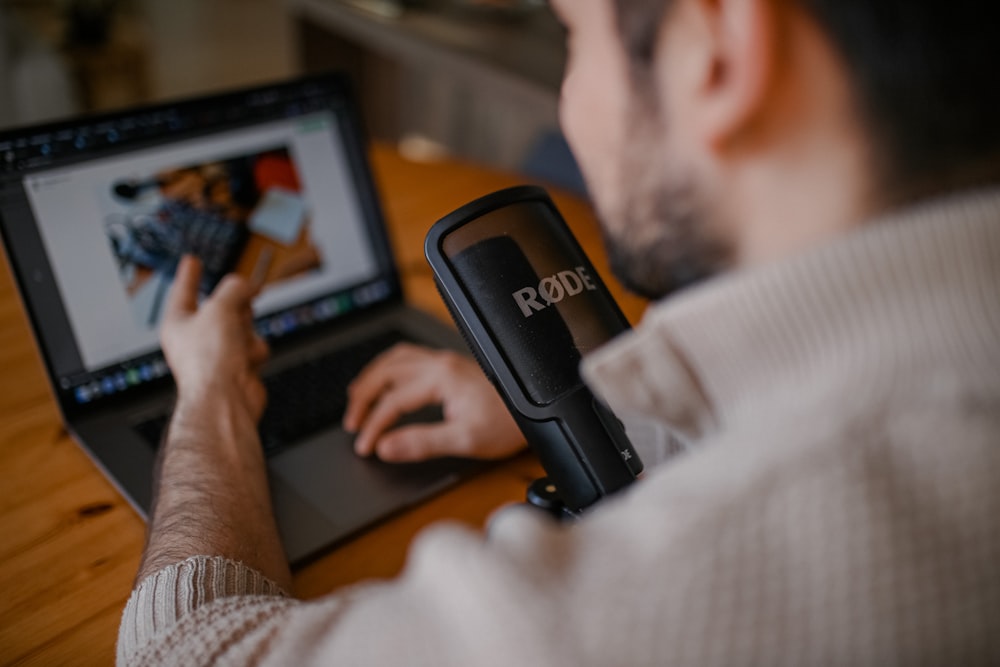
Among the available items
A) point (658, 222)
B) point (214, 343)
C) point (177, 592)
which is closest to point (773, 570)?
point (658, 222)

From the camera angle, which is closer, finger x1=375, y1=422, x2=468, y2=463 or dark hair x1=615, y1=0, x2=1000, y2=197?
dark hair x1=615, y1=0, x2=1000, y2=197

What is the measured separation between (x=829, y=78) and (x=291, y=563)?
0.58 meters

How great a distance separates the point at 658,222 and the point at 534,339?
17 centimetres

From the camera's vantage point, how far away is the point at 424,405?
957 mm

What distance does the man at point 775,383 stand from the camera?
375mm

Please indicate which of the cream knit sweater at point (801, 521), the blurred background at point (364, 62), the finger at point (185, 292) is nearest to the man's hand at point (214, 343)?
the finger at point (185, 292)

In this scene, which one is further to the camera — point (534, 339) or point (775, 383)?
point (534, 339)

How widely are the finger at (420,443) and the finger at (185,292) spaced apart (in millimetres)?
250

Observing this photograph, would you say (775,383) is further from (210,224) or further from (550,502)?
(210,224)

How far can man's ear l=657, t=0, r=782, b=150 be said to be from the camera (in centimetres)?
43

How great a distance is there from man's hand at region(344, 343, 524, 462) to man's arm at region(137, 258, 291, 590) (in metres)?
0.12

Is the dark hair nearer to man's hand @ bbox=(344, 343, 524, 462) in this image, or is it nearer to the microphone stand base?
the microphone stand base

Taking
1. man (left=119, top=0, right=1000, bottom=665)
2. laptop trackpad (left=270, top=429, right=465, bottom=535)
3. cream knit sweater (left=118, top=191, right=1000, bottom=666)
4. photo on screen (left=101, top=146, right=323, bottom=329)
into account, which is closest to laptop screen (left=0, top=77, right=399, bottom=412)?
photo on screen (left=101, top=146, right=323, bottom=329)

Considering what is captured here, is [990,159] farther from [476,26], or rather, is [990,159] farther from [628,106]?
[476,26]
